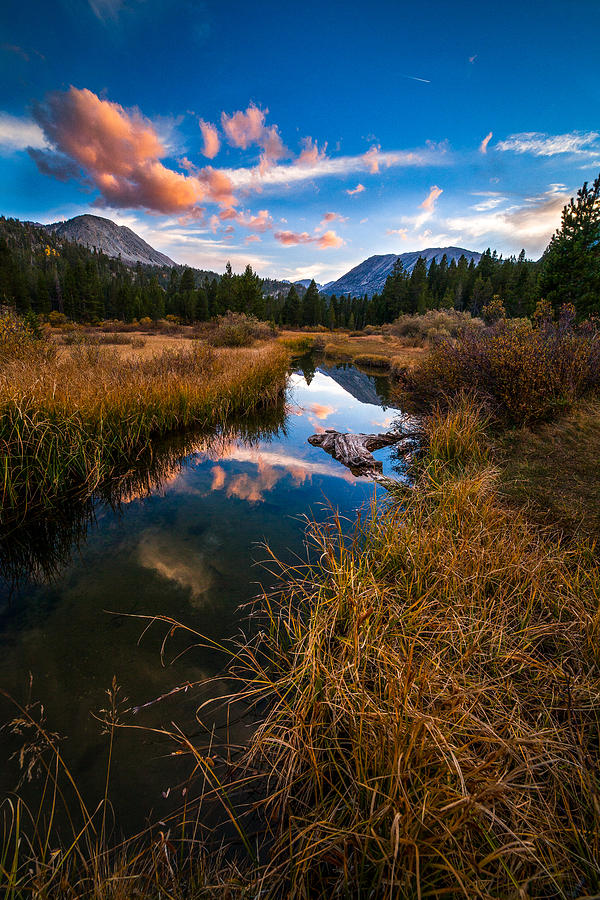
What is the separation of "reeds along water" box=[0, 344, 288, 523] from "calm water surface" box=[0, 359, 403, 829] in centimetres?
69

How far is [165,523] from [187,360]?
9.78 m

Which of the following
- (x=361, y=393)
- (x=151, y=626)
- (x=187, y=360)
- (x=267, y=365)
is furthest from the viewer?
(x=361, y=393)

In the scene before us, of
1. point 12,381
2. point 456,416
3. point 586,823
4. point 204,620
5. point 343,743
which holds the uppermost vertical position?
point 12,381

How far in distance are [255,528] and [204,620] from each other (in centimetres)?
185

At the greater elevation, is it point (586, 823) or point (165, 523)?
point (586, 823)

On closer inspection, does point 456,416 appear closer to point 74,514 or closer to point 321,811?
point 321,811

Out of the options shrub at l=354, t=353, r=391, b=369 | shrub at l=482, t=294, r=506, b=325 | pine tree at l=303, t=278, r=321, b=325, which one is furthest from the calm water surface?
pine tree at l=303, t=278, r=321, b=325

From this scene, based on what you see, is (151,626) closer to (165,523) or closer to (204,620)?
(204,620)

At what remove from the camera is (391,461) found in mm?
8586

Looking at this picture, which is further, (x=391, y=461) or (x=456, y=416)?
(x=391, y=461)

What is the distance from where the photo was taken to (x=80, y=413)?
6.17 meters

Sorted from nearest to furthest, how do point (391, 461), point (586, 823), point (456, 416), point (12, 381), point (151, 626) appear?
point (586, 823) < point (151, 626) < point (12, 381) < point (456, 416) < point (391, 461)

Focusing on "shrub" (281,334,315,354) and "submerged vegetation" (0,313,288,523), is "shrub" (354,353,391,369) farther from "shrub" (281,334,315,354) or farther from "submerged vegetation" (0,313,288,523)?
"submerged vegetation" (0,313,288,523)

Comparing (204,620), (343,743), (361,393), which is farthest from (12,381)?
(361,393)
